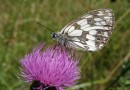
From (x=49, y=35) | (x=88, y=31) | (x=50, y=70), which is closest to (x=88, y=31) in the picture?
(x=88, y=31)

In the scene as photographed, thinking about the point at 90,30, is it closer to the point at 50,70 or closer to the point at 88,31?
the point at 88,31

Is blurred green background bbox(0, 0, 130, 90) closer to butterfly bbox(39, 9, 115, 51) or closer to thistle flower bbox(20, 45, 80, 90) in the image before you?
butterfly bbox(39, 9, 115, 51)

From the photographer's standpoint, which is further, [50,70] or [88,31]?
[88,31]

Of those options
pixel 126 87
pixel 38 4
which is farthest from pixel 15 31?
pixel 126 87

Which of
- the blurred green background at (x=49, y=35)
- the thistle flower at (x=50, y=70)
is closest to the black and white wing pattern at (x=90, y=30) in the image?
the thistle flower at (x=50, y=70)

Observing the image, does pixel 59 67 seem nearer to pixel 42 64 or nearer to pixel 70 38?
pixel 42 64
